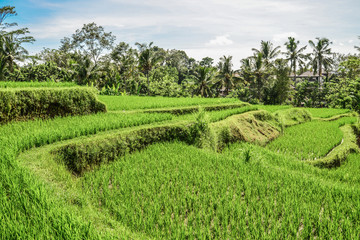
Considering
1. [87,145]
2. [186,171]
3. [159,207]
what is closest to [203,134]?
[186,171]

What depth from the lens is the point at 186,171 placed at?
4.45m

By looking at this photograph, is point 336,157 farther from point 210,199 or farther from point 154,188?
point 154,188

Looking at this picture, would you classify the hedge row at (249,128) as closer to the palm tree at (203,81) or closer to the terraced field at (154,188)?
the terraced field at (154,188)

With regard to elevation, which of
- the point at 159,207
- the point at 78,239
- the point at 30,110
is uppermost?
the point at 30,110

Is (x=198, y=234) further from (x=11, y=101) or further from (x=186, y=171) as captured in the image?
(x=11, y=101)

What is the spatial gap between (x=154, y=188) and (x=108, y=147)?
1717mm

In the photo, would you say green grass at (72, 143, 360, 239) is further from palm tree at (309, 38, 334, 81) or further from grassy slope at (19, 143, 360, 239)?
palm tree at (309, 38, 334, 81)

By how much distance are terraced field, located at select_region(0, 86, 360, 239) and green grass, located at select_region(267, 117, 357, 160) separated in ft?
2.07

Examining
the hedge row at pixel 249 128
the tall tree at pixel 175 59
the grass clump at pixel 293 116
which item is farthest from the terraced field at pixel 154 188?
the tall tree at pixel 175 59

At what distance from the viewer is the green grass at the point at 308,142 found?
7.63m

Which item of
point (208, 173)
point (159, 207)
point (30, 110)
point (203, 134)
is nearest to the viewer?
point (159, 207)

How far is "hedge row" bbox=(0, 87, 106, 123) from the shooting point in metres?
5.68

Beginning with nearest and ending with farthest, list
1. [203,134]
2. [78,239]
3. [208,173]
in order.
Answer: [78,239], [208,173], [203,134]

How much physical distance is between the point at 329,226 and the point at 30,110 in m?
6.80
